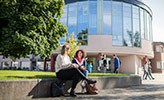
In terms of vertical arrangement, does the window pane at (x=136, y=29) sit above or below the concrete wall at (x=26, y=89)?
above

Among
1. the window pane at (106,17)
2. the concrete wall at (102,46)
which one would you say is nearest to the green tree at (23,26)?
the concrete wall at (102,46)

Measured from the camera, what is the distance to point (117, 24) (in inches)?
1374

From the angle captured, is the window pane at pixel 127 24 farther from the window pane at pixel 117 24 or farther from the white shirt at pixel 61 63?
the white shirt at pixel 61 63

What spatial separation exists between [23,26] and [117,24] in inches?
1043

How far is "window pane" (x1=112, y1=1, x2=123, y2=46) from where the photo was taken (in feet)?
113


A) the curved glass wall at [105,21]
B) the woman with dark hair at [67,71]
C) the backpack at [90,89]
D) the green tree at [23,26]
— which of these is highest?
the curved glass wall at [105,21]

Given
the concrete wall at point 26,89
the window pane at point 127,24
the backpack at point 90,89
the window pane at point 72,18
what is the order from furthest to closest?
the window pane at point 72,18, the window pane at point 127,24, the backpack at point 90,89, the concrete wall at point 26,89

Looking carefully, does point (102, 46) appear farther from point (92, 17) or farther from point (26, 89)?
point (26, 89)

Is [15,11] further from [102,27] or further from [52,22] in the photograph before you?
[102,27]

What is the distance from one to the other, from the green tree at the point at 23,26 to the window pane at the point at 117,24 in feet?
81.0

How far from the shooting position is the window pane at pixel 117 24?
34562 millimetres

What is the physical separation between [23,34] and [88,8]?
86.1 ft

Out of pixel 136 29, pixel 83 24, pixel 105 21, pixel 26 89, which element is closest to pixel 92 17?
pixel 83 24

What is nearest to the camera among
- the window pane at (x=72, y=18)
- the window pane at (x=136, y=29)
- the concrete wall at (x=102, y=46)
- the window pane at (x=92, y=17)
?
the concrete wall at (x=102, y=46)
